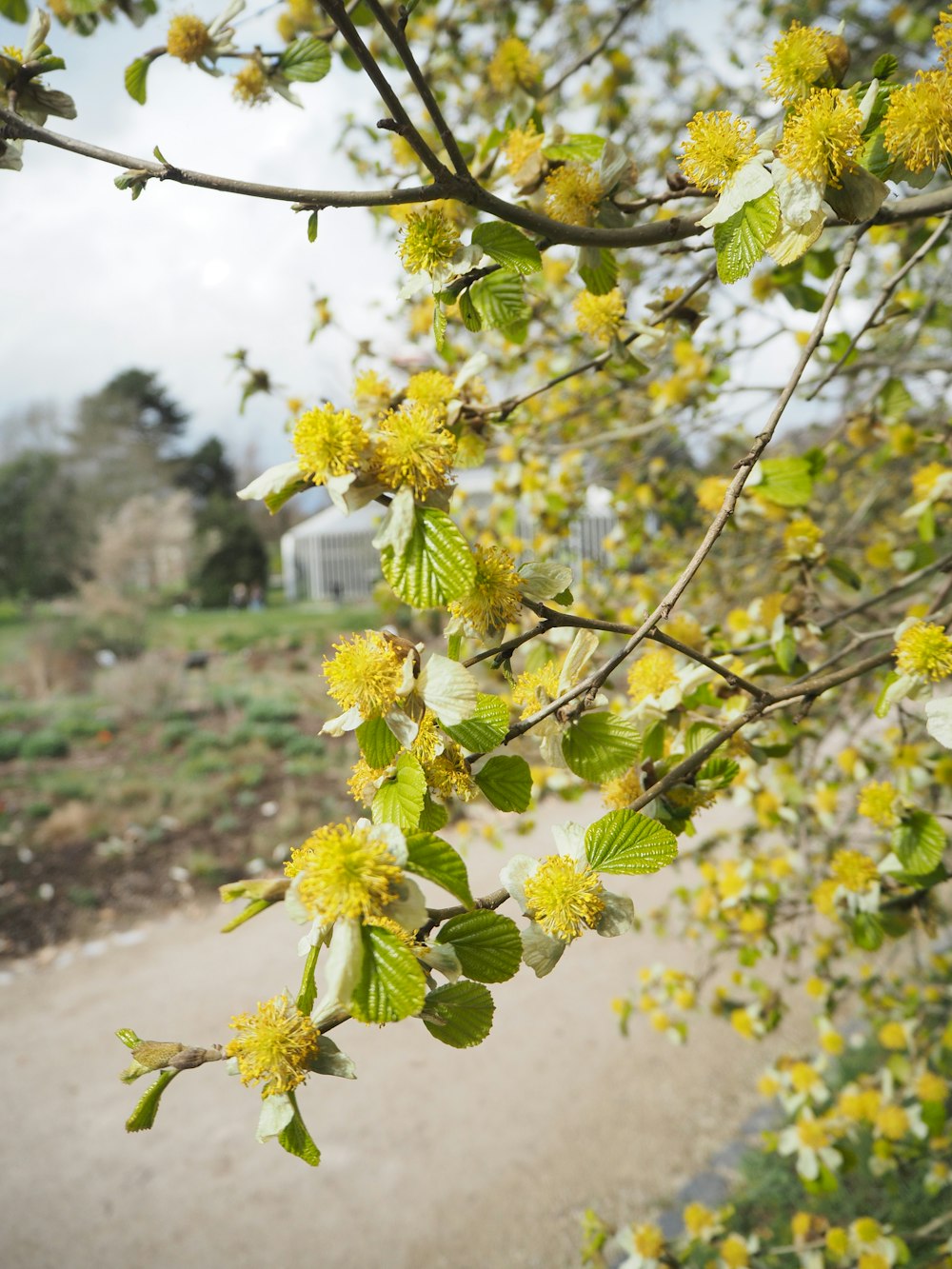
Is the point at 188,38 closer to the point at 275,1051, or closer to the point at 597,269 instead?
the point at 597,269

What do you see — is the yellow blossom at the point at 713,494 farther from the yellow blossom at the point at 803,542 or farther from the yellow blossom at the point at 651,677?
the yellow blossom at the point at 651,677

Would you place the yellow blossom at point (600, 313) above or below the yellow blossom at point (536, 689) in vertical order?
above

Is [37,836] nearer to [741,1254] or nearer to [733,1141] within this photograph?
[733,1141]

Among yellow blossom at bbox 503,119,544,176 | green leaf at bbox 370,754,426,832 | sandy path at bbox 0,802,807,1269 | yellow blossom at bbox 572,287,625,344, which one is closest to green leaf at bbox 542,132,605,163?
yellow blossom at bbox 503,119,544,176

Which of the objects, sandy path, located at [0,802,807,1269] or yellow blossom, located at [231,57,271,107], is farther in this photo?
sandy path, located at [0,802,807,1269]

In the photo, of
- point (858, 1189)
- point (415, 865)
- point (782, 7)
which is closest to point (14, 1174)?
point (858, 1189)

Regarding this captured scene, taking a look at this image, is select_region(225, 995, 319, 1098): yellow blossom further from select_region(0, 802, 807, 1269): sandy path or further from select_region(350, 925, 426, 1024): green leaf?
select_region(0, 802, 807, 1269): sandy path

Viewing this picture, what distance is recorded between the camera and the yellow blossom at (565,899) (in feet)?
1.66

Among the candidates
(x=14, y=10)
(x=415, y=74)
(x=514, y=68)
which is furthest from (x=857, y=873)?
(x=14, y=10)

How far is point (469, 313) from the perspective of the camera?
0.65m

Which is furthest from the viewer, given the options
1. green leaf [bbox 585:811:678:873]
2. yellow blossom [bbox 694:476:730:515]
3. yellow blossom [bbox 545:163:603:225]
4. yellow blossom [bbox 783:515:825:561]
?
yellow blossom [bbox 694:476:730:515]

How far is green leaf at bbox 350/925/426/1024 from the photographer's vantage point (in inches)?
15.8

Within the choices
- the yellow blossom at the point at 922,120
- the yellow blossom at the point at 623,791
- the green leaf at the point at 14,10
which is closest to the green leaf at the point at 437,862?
the yellow blossom at the point at 623,791

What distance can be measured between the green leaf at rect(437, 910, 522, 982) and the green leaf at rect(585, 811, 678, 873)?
71 mm
